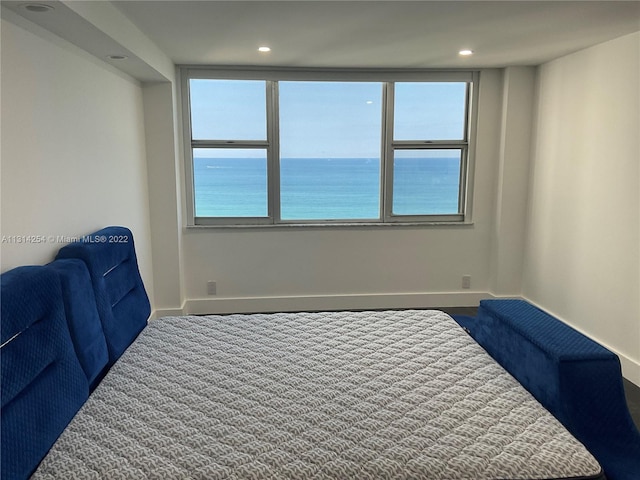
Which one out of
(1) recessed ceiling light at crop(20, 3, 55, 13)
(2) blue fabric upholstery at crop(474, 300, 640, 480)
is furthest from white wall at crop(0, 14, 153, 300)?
(2) blue fabric upholstery at crop(474, 300, 640, 480)

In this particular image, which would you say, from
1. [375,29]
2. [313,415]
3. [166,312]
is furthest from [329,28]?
[166,312]

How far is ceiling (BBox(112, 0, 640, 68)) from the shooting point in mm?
2396

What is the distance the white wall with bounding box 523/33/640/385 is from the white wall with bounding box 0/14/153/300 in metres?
3.28

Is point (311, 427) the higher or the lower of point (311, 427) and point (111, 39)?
the lower

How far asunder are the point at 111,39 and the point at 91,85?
44 centimetres

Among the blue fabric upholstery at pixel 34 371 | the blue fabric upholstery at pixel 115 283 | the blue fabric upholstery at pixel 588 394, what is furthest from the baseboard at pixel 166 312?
the blue fabric upholstery at pixel 588 394

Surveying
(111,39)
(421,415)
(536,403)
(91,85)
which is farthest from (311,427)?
(91,85)

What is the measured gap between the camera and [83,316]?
1938 millimetres

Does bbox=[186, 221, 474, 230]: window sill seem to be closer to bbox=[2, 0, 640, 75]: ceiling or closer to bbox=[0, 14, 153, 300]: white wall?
bbox=[0, 14, 153, 300]: white wall

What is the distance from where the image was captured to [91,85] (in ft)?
8.61

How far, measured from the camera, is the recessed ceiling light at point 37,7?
5.68ft

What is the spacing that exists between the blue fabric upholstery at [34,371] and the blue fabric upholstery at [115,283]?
383 mm

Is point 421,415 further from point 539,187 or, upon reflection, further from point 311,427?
point 539,187

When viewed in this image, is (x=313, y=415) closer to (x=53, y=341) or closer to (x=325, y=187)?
(x=53, y=341)
